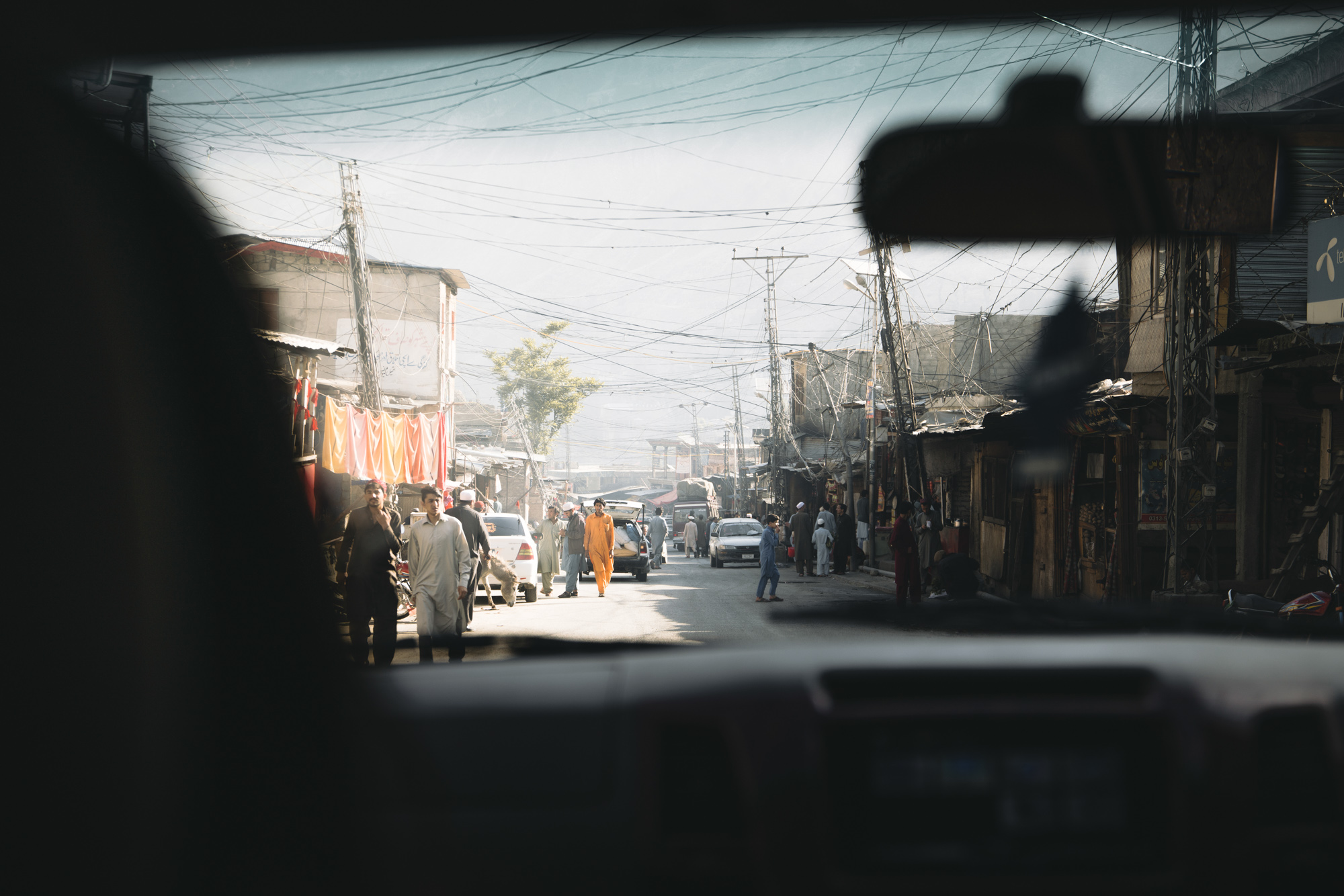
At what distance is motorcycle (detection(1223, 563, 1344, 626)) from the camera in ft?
11.3

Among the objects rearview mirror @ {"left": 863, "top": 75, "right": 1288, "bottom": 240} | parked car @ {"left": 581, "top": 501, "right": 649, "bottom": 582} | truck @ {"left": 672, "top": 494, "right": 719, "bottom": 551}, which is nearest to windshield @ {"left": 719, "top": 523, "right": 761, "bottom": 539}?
parked car @ {"left": 581, "top": 501, "right": 649, "bottom": 582}

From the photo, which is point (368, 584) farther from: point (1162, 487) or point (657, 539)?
point (657, 539)

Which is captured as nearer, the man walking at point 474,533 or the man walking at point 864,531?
the man walking at point 474,533

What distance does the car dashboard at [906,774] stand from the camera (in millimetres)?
1986

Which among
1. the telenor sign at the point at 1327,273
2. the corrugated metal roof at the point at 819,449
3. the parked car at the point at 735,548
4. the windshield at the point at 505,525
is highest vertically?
the telenor sign at the point at 1327,273

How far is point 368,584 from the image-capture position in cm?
361

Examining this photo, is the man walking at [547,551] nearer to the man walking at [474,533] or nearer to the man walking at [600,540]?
the man walking at [600,540]

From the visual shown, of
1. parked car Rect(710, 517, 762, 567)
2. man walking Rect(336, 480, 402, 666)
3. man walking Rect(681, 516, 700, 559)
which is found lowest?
man walking Rect(681, 516, 700, 559)

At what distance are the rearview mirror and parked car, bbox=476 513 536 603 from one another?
12009mm

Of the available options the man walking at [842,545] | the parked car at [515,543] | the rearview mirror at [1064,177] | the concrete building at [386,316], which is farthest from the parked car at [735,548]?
the rearview mirror at [1064,177]

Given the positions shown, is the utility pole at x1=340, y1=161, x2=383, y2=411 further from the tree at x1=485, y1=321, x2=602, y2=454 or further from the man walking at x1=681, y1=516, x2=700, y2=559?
the man walking at x1=681, y1=516, x2=700, y2=559

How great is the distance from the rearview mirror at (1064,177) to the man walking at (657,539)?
27.3 metres

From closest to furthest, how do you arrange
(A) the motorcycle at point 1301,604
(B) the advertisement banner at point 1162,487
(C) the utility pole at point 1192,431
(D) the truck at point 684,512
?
(A) the motorcycle at point 1301,604 < (C) the utility pole at point 1192,431 < (B) the advertisement banner at point 1162,487 < (D) the truck at point 684,512

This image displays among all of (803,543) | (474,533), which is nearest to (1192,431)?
(803,543)
